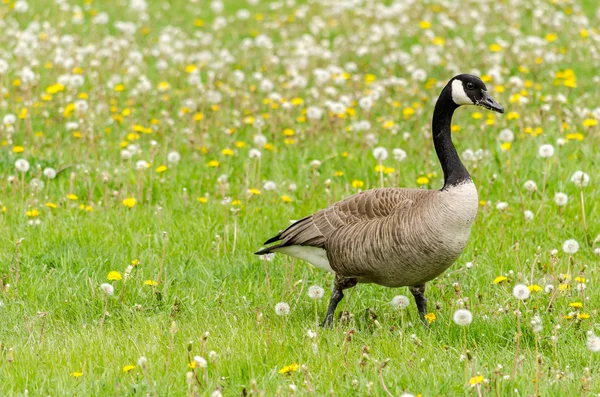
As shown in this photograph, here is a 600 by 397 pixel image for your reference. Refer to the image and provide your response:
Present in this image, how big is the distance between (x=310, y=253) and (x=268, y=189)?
2091mm

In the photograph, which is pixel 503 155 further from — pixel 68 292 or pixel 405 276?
pixel 68 292

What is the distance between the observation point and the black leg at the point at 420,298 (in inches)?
240

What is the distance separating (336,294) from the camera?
6.16 meters

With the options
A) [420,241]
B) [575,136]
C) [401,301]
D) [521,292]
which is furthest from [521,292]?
[575,136]

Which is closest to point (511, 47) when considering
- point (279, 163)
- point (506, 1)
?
point (506, 1)

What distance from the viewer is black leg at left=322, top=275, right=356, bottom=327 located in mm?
6059

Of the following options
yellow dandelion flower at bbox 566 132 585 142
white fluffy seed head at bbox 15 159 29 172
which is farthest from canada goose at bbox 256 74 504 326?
yellow dandelion flower at bbox 566 132 585 142

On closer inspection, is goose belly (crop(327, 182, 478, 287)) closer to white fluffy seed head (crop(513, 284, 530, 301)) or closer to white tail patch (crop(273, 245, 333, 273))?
white tail patch (crop(273, 245, 333, 273))

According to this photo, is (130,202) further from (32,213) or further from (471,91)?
(471,91)

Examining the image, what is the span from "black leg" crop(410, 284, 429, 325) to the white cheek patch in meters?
1.25

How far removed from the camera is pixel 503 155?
8891 mm

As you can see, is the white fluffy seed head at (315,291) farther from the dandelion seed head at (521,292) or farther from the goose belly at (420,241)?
the dandelion seed head at (521,292)

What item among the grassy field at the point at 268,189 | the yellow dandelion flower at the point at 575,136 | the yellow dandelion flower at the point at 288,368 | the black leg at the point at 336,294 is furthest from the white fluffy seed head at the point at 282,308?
the yellow dandelion flower at the point at 575,136

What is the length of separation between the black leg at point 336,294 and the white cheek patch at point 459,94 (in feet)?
4.50
